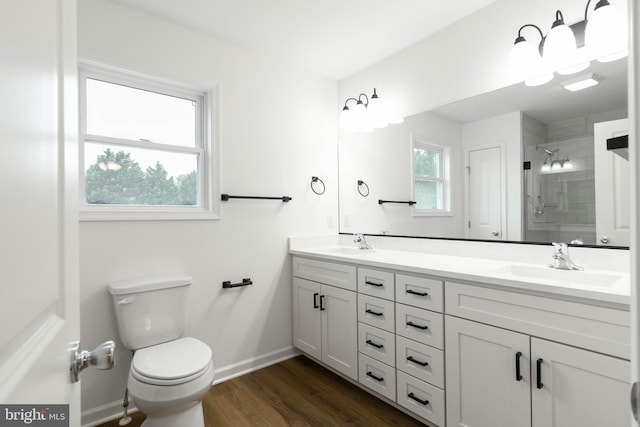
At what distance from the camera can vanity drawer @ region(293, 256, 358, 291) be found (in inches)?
83.3

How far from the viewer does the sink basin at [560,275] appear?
54.2 inches

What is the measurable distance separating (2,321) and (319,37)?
8.05ft

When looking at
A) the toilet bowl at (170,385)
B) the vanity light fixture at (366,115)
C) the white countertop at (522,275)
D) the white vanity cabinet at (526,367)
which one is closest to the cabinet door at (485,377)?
the white vanity cabinet at (526,367)

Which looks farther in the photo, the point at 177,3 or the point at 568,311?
the point at 177,3

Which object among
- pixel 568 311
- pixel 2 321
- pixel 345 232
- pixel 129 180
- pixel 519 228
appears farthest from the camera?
pixel 345 232

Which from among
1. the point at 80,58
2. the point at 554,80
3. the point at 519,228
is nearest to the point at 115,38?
the point at 80,58

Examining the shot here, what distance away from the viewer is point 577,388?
1177 mm

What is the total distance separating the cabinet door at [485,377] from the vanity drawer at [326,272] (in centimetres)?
71

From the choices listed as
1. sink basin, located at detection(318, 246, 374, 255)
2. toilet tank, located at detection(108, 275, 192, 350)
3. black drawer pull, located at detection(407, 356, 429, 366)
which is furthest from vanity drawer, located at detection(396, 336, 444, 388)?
toilet tank, located at detection(108, 275, 192, 350)

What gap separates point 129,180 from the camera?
80.5 inches

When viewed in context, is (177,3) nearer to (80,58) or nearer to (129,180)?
(80,58)

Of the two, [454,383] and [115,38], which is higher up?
[115,38]

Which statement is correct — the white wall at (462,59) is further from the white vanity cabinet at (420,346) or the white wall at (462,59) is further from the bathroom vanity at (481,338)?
the white vanity cabinet at (420,346)

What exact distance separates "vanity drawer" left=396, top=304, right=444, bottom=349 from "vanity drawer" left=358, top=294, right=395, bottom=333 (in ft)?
0.17
